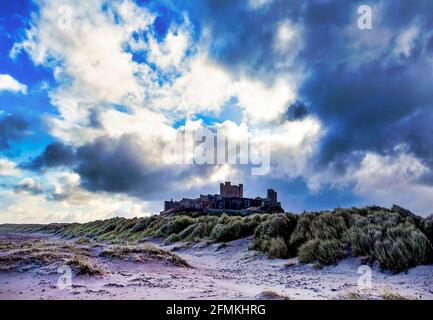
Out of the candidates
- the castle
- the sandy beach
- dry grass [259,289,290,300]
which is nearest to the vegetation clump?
the sandy beach

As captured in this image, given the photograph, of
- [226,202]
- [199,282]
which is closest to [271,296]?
[199,282]

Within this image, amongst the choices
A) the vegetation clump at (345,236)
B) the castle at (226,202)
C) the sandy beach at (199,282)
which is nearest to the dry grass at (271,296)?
the sandy beach at (199,282)

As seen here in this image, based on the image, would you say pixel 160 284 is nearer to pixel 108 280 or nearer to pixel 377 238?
pixel 108 280

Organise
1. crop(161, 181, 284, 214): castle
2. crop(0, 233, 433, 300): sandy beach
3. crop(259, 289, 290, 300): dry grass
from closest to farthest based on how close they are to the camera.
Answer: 1. crop(259, 289, 290, 300): dry grass
2. crop(0, 233, 433, 300): sandy beach
3. crop(161, 181, 284, 214): castle

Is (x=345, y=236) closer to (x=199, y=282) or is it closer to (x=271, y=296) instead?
(x=199, y=282)

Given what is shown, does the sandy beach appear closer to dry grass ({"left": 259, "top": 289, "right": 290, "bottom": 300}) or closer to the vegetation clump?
dry grass ({"left": 259, "top": 289, "right": 290, "bottom": 300})

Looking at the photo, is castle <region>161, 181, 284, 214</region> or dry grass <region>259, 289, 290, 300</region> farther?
castle <region>161, 181, 284, 214</region>

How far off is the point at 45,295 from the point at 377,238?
846 cm

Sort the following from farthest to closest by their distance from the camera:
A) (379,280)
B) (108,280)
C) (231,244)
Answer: (231,244), (379,280), (108,280)

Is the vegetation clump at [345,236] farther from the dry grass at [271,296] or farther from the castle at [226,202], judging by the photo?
the castle at [226,202]
